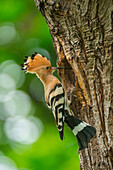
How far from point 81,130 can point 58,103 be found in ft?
1.57

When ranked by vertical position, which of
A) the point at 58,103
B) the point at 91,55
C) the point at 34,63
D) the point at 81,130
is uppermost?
the point at 34,63

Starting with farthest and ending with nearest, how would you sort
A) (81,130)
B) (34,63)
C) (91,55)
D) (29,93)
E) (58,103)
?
(29,93) → (34,63) → (58,103) → (81,130) → (91,55)

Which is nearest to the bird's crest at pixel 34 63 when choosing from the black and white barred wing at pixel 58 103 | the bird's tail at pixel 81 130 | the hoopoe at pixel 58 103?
the hoopoe at pixel 58 103

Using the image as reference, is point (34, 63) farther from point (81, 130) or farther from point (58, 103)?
point (81, 130)

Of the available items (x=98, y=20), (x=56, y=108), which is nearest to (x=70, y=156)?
(x=56, y=108)

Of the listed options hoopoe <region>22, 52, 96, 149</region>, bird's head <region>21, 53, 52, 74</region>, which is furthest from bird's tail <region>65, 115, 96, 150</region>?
bird's head <region>21, 53, 52, 74</region>

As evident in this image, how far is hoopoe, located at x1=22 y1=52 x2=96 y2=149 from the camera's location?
266cm

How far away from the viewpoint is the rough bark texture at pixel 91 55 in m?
2.28

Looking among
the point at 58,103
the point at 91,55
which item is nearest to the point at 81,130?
the point at 58,103

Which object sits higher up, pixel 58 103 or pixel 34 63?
pixel 34 63

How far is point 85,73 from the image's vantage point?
8.33ft

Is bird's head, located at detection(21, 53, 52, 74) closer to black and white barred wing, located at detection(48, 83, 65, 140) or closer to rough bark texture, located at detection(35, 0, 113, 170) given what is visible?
black and white barred wing, located at detection(48, 83, 65, 140)

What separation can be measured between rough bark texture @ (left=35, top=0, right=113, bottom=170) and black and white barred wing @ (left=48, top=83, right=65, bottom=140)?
18.6 inches

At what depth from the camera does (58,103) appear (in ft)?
10.6
